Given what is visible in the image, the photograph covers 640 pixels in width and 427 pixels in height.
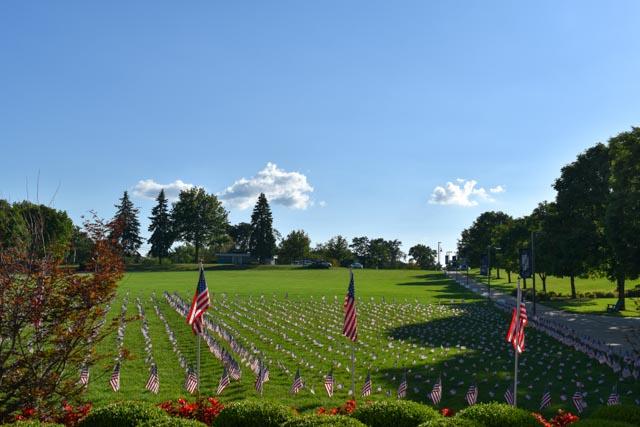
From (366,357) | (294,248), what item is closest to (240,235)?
(294,248)

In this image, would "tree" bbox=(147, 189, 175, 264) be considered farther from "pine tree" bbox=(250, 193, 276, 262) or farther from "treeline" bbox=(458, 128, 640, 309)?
"treeline" bbox=(458, 128, 640, 309)

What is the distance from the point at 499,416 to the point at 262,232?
110619 mm

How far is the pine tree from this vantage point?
117m

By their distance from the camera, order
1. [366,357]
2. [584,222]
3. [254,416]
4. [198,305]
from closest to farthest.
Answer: [254,416] → [198,305] → [366,357] → [584,222]

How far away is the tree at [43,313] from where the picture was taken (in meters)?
11.2

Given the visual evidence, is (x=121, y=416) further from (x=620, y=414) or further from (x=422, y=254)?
(x=422, y=254)

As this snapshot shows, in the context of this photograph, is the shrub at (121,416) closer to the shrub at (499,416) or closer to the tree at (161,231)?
the shrub at (499,416)

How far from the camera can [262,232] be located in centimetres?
11838

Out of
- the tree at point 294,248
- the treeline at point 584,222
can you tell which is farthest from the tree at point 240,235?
the treeline at point 584,222

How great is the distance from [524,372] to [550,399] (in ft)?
14.1

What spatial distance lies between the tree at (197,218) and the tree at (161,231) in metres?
1.47

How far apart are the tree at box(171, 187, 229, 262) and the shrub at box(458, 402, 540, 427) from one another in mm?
114298

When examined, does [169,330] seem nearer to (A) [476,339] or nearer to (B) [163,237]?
(A) [476,339]

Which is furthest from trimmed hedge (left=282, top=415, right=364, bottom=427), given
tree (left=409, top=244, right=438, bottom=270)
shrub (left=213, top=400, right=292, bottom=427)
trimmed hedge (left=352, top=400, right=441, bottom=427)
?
tree (left=409, top=244, right=438, bottom=270)
